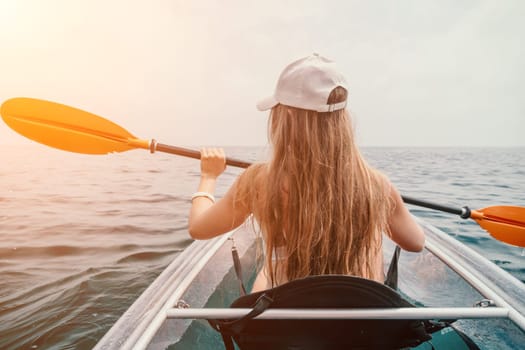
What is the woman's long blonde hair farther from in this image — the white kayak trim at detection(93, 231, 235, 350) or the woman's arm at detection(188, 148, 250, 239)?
the white kayak trim at detection(93, 231, 235, 350)

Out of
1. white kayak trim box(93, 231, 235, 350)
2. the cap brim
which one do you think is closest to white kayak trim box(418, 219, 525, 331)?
the cap brim

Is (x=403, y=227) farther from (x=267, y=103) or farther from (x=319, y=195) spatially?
(x=267, y=103)

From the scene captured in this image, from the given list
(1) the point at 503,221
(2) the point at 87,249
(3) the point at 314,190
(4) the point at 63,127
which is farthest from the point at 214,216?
(2) the point at 87,249

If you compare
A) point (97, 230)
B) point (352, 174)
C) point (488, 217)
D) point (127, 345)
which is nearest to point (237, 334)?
point (127, 345)

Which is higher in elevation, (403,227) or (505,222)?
(403,227)

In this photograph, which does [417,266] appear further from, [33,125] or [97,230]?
[97,230]

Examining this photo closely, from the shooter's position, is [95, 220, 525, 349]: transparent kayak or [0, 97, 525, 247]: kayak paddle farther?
[0, 97, 525, 247]: kayak paddle

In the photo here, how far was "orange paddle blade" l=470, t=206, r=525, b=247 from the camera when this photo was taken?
2588 mm

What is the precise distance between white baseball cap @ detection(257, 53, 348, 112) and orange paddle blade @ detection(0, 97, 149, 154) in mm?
1675

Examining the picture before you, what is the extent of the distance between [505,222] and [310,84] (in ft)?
7.51

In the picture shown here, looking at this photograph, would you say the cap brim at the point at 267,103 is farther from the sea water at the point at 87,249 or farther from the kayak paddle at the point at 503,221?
the kayak paddle at the point at 503,221

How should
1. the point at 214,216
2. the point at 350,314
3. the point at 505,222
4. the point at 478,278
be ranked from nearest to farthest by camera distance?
the point at 350,314
the point at 214,216
the point at 478,278
the point at 505,222

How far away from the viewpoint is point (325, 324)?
1.06 meters

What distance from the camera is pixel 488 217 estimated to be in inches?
104
